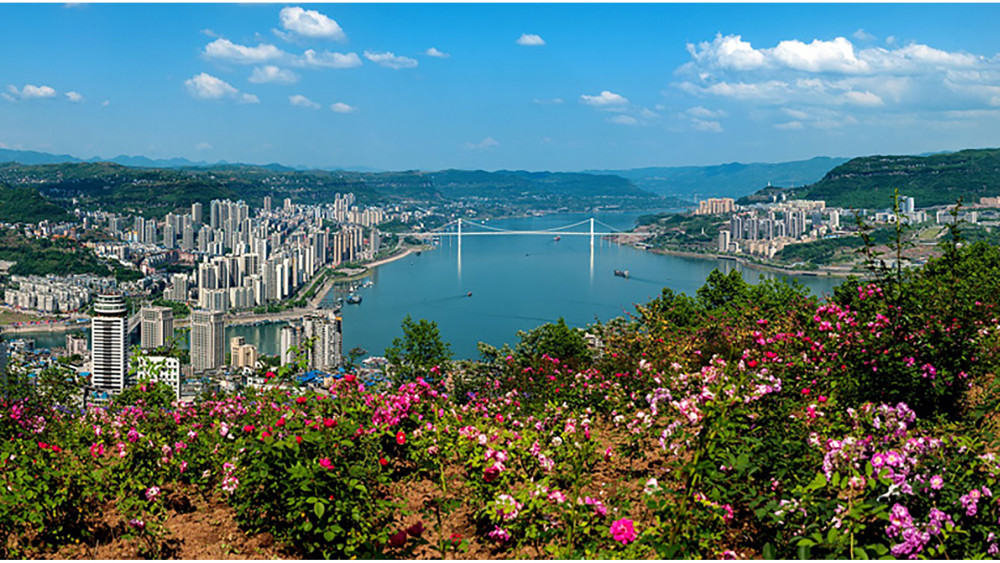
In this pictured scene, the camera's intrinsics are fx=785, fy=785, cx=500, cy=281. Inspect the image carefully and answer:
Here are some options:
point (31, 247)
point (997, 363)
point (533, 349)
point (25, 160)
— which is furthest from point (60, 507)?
point (25, 160)

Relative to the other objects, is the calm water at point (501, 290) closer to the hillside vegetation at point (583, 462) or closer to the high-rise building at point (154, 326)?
the high-rise building at point (154, 326)

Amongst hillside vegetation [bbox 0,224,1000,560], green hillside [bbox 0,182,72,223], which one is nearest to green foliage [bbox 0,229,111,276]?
green hillside [bbox 0,182,72,223]

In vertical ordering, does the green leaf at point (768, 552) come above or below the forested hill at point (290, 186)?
below

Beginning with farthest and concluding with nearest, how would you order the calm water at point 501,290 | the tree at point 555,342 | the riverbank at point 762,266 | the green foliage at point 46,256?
the green foliage at point 46,256
the riverbank at point 762,266
the calm water at point 501,290
the tree at point 555,342

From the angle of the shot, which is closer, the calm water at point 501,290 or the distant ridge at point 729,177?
the calm water at point 501,290

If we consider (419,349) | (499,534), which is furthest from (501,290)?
(499,534)

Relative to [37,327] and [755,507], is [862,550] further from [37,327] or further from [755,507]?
[37,327]

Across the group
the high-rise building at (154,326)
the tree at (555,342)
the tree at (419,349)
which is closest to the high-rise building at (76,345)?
the high-rise building at (154,326)
